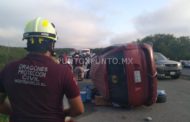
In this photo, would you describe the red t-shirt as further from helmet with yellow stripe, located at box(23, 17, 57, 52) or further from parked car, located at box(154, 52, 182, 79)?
parked car, located at box(154, 52, 182, 79)

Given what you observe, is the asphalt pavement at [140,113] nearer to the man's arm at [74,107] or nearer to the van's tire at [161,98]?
the van's tire at [161,98]

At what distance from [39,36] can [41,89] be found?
46 centimetres

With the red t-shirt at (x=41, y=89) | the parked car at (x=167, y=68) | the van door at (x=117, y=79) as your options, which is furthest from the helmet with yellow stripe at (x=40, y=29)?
the parked car at (x=167, y=68)

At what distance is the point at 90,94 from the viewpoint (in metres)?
9.49

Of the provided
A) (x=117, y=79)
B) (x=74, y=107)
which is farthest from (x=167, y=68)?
(x=74, y=107)

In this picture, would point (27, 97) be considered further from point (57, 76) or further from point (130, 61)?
point (130, 61)

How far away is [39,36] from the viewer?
2545 millimetres

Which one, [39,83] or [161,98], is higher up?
[39,83]

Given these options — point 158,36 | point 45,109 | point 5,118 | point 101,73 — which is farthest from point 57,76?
point 158,36

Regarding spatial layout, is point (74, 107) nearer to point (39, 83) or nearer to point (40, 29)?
point (39, 83)

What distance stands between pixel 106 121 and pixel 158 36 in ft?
263

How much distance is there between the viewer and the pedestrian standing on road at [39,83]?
243cm

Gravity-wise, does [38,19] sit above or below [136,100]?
above

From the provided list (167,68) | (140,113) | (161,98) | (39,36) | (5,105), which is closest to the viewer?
(39,36)
